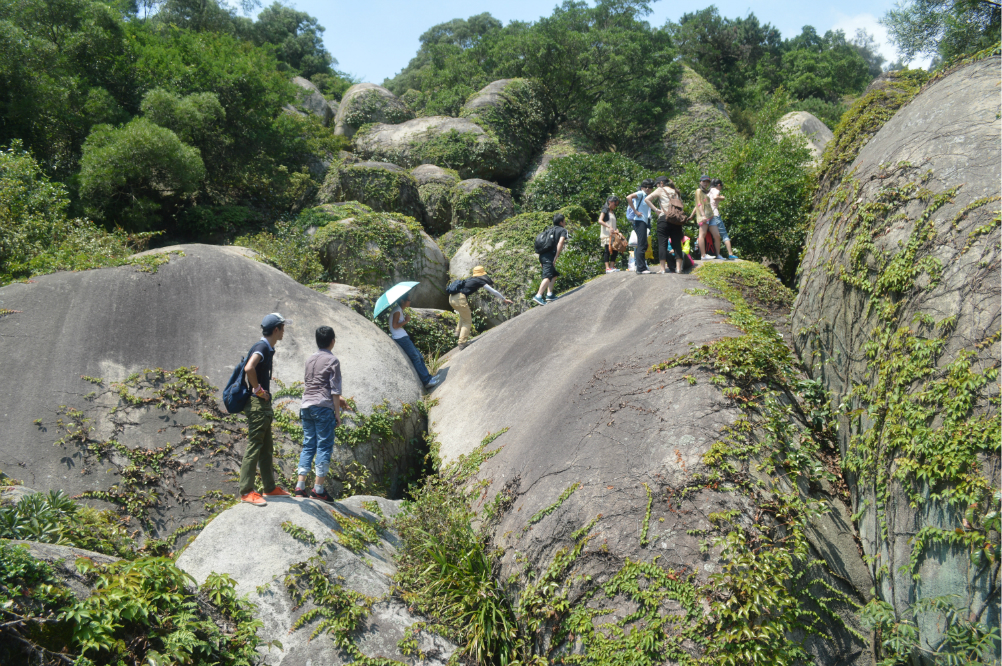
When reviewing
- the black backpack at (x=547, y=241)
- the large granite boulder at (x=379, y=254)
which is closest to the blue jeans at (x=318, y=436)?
the black backpack at (x=547, y=241)

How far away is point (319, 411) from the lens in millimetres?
6887

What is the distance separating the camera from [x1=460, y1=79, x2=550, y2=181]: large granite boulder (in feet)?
79.8

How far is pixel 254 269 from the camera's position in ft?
36.0

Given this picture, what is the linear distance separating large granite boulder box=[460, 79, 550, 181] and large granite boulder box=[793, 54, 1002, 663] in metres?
16.6

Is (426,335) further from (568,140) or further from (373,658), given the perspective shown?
(568,140)

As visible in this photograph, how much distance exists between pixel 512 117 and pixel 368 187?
8739 mm

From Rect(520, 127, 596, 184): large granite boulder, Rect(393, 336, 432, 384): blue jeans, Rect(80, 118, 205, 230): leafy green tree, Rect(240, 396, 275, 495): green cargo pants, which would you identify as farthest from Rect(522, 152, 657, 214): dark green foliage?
Rect(240, 396, 275, 495): green cargo pants

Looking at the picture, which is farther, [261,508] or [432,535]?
[432,535]

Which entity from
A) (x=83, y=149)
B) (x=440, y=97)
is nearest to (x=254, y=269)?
(x=83, y=149)

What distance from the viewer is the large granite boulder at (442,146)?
22.7 m

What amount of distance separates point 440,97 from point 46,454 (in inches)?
979

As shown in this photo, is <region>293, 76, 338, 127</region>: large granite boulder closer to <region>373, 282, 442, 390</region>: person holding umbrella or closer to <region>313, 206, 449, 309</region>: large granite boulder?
<region>313, 206, 449, 309</region>: large granite boulder

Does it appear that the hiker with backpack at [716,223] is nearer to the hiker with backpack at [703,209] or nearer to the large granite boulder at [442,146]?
the hiker with backpack at [703,209]

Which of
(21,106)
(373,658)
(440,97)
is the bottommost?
(373,658)
